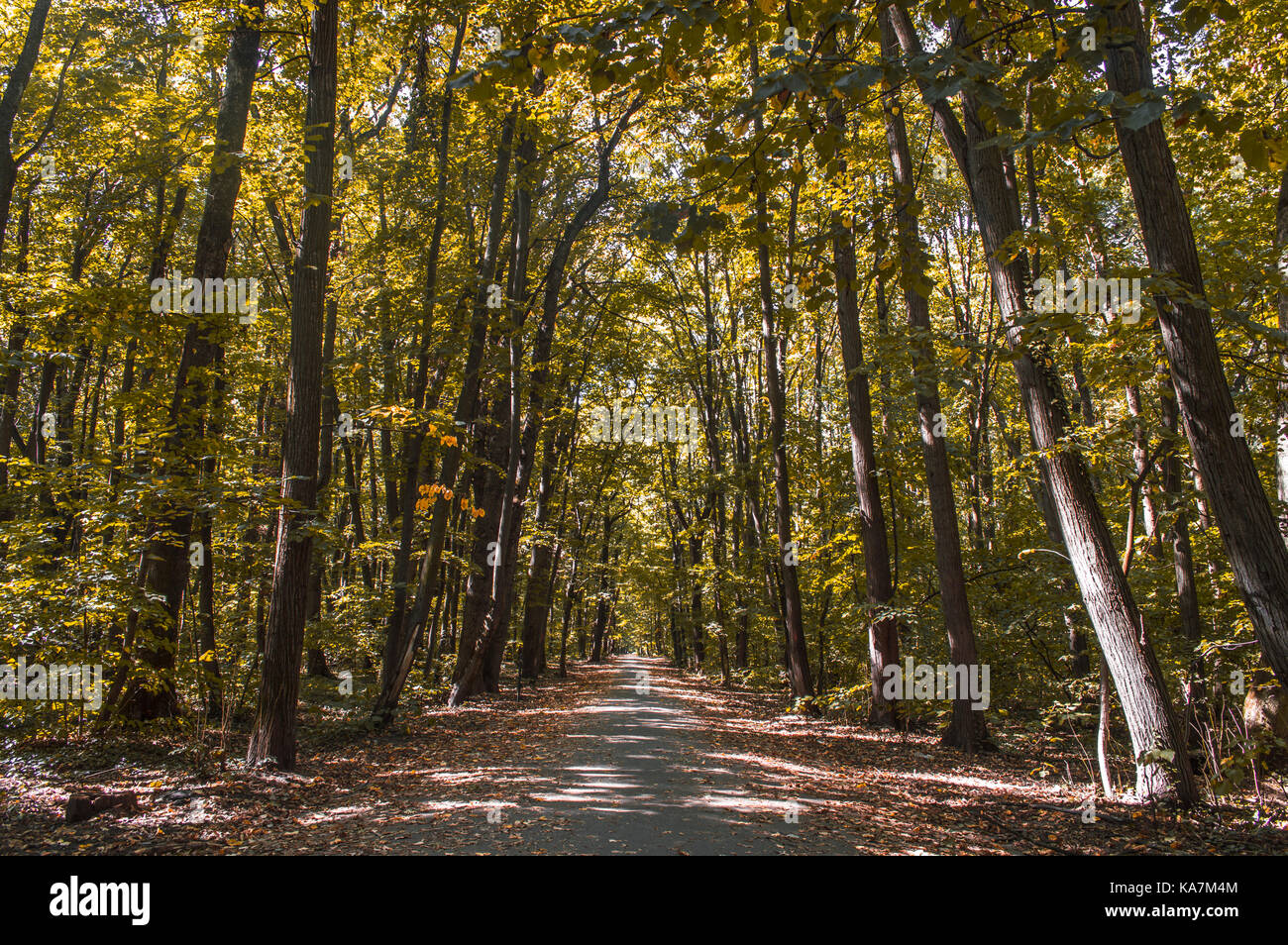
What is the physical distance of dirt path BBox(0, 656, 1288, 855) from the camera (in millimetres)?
5297

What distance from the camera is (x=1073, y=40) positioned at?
10.2 ft

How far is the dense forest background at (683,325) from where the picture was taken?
4.19 metres

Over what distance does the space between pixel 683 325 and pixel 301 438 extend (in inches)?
663

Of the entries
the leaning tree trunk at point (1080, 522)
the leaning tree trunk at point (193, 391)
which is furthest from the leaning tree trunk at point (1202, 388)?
the leaning tree trunk at point (193, 391)

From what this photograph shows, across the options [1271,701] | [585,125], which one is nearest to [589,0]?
[585,125]

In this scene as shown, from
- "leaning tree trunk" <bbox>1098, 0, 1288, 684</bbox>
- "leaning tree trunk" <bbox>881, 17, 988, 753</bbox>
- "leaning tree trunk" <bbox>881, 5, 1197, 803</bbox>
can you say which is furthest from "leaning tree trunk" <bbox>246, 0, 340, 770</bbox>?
"leaning tree trunk" <bbox>881, 17, 988, 753</bbox>

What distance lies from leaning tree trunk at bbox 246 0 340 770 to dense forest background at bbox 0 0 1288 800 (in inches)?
1.9

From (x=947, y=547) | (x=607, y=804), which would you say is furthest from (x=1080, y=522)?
(x=607, y=804)

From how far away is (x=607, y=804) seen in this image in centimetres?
650

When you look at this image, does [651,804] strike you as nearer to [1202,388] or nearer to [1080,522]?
[1080,522]

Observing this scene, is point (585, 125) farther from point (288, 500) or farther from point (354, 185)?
point (288, 500)

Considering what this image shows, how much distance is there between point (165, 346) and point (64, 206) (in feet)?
31.4

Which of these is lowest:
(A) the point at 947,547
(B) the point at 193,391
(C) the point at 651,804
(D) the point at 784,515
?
(C) the point at 651,804

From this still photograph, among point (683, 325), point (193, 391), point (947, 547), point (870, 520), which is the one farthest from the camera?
point (683, 325)
